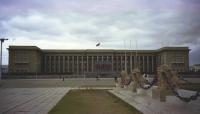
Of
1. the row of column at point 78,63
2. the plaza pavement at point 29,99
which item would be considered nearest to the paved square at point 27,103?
the plaza pavement at point 29,99

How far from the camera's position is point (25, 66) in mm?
99000

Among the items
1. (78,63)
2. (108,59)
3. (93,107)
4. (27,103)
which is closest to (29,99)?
(27,103)

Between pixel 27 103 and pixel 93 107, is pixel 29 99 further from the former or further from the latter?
pixel 93 107

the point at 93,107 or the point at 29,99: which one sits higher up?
the point at 93,107

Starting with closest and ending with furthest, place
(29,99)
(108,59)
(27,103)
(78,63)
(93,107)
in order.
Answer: (93,107) → (27,103) → (29,99) → (108,59) → (78,63)

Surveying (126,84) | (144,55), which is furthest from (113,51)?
(126,84)

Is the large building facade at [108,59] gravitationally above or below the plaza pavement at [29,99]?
above

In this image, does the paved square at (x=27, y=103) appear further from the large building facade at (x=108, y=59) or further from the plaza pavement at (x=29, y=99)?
the large building facade at (x=108, y=59)

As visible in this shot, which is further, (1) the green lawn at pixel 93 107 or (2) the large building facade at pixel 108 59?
(2) the large building facade at pixel 108 59

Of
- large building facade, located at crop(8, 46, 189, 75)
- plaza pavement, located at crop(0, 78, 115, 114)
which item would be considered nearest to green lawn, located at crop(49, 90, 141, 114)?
plaza pavement, located at crop(0, 78, 115, 114)

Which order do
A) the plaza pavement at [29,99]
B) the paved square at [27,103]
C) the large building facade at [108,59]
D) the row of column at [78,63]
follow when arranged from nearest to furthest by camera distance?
the paved square at [27,103] → the plaza pavement at [29,99] → the large building facade at [108,59] → the row of column at [78,63]

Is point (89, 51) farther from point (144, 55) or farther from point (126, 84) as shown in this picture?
point (126, 84)

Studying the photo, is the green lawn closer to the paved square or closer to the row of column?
the paved square

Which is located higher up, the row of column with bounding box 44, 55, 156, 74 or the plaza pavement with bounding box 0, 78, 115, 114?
the row of column with bounding box 44, 55, 156, 74
